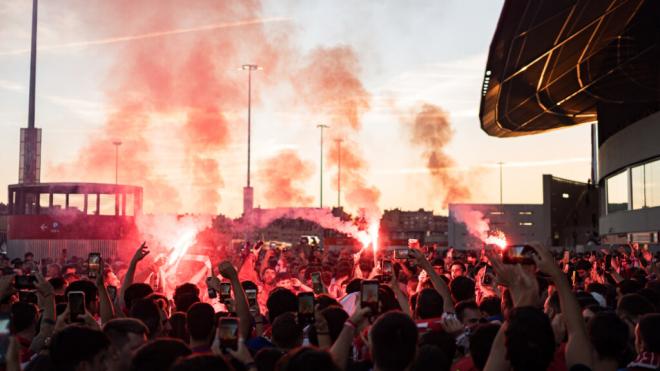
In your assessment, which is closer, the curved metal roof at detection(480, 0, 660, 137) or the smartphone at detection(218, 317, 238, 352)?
the smartphone at detection(218, 317, 238, 352)

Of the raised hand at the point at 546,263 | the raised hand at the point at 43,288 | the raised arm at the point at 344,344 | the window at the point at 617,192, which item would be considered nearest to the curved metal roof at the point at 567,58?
the window at the point at 617,192

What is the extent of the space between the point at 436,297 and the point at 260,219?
54.9 metres

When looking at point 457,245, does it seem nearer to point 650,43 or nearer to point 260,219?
point 260,219

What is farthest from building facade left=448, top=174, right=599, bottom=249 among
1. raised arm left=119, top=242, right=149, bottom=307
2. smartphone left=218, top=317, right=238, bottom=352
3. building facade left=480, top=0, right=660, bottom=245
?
smartphone left=218, top=317, right=238, bottom=352

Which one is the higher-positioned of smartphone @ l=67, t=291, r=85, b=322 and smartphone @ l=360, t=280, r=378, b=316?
smartphone @ l=360, t=280, r=378, b=316

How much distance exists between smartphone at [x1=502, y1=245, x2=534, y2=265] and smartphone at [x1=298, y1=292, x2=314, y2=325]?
4.45 ft

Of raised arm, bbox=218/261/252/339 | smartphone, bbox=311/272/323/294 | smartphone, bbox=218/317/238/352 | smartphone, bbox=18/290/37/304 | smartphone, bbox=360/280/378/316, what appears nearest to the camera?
smartphone, bbox=218/317/238/352

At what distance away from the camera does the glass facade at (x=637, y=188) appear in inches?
1620

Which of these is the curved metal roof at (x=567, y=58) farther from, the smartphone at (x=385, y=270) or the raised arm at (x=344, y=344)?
the raised arm at (x=344, y=344)

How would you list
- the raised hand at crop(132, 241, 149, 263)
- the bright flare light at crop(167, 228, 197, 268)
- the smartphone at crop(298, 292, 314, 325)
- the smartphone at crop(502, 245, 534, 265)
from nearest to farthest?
the smartphone at crop(502, 245, 534, 265) < the smartphone at crop(298, 292, 314, 325) < the raised hand at crop(132, 241, 149, 263) < the bright flare light at crop(167, 228, 197, 268)

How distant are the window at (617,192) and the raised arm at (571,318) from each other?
4474 cm

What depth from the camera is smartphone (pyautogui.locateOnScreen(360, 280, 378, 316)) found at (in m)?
5.43

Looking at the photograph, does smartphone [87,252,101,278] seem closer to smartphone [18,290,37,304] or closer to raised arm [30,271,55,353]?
smartphone [18,290,37,304]

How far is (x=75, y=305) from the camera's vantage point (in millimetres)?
6227
